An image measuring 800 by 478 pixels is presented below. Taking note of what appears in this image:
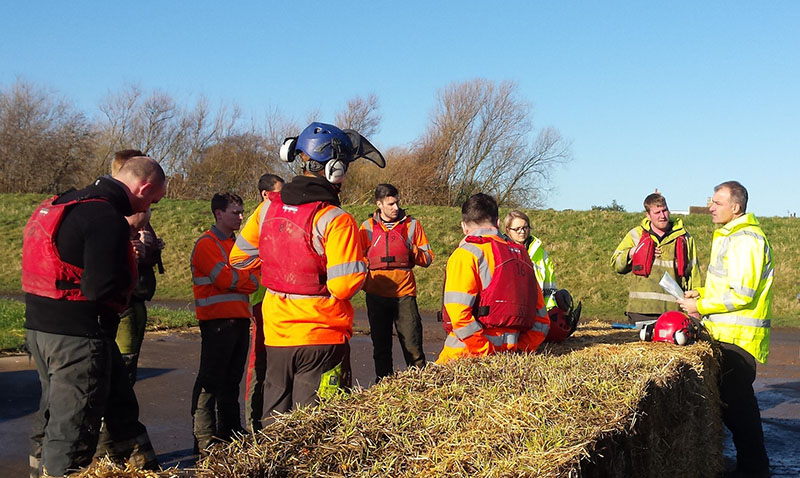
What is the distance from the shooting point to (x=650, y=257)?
840cm

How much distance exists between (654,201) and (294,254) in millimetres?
5163

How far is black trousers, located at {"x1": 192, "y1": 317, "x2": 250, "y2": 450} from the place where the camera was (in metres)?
6.14

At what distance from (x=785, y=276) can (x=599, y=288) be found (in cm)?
601

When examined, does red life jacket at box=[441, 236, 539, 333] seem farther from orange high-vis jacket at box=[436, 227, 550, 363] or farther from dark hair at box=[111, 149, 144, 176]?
dark hair at box=[111, 149, 144, 176]

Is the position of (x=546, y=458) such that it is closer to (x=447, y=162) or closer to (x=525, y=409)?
(x=525, y=409)

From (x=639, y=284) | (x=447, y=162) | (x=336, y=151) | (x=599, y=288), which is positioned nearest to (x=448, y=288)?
(x=336, y=151)

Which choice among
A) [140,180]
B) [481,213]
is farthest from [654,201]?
[140,180]

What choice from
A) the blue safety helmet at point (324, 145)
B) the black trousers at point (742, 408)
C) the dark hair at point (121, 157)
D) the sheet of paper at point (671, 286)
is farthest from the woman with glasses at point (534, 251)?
the dark hair at point (121, 157)

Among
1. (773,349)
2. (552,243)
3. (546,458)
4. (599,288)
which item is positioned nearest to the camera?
(546,458)

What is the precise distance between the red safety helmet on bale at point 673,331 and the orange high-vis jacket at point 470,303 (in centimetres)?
161

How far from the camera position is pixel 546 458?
2920 millimetres

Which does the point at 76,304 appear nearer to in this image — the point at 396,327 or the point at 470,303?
the point at 470,303

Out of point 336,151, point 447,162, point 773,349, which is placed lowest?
point 773,349

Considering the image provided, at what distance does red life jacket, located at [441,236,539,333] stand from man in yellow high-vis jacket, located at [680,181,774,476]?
2.01 m
